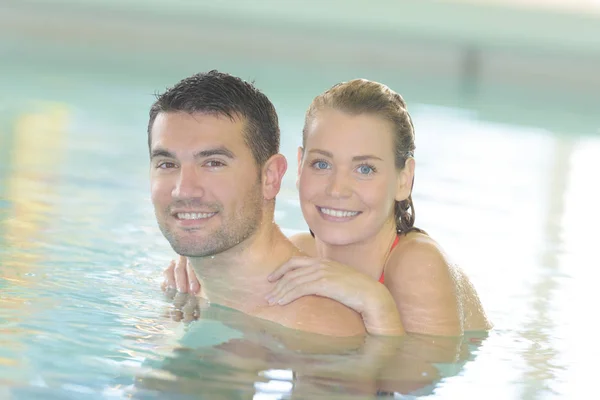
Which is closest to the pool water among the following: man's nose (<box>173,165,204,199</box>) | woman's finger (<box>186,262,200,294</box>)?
woman's finger (<box>186,262,200,294</box>)

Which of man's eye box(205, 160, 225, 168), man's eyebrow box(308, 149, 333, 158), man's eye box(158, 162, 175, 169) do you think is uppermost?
man's eyebrow box(308, 149, 333, 158)

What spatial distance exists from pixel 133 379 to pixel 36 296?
1014 millimetres

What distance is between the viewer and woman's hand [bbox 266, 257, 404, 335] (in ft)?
11.4

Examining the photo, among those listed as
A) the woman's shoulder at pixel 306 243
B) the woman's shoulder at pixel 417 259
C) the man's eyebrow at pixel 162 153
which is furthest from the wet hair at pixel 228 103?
the woman's shoulder at pixel 306 243

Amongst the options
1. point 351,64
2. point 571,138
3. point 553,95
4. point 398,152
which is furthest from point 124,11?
point 398,152

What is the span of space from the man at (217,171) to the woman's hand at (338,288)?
74 mm

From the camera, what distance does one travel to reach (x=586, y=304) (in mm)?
4957

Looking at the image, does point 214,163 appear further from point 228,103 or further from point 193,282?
point 193,282

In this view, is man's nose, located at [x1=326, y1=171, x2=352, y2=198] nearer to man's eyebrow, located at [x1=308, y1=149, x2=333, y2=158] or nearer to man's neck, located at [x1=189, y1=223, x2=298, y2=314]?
man's eyebrow, located at [x1=308, y1=149, x2=333, y2=158]

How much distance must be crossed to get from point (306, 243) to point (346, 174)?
0.73m

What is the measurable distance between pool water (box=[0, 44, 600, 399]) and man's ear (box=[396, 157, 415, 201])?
516 millimetres

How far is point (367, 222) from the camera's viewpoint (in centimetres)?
368

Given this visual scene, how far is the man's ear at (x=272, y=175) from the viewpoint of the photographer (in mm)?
3463

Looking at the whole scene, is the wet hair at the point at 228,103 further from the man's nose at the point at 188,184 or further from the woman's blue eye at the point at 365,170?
the woman's blue eye at the point at 365,170
